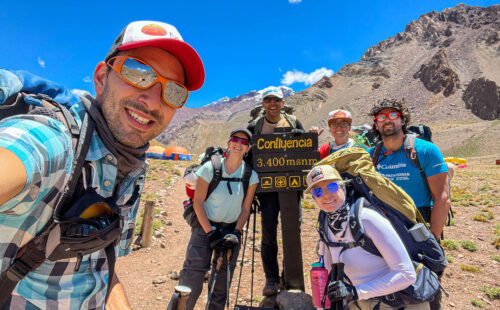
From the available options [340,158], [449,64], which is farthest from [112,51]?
[449,64]

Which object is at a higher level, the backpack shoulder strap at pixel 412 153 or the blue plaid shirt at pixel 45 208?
the backpack shoulder strap at pixel 412 153

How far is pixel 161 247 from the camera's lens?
7.01m

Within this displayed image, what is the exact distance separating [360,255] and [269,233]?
6.68 feet

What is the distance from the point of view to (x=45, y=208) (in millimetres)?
1007

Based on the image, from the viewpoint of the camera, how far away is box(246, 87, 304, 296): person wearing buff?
4.32 meters

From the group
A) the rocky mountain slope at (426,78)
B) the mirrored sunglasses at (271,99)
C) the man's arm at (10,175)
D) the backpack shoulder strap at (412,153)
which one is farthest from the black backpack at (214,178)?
the rocky mountain slope at (426,78)

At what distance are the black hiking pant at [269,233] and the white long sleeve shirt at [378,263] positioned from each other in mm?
1892

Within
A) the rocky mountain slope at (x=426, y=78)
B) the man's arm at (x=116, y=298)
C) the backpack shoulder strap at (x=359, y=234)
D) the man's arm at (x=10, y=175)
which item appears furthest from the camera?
the rocky mountain slope at (x=426, y=78)

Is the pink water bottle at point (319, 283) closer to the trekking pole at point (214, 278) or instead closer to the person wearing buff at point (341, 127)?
the trekking pole at point (214, 278)

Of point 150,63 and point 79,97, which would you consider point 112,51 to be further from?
point 79,97

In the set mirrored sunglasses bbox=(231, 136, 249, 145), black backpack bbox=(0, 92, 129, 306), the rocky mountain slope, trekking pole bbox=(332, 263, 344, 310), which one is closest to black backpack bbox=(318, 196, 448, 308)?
A: trekking pole bbox=(332, 263, 344, 310)

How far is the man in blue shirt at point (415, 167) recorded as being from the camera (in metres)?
3.06

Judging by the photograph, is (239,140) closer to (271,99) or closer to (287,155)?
(287,155)

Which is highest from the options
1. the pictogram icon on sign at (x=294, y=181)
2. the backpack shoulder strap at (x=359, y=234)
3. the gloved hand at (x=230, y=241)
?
the pictogram icon on sign at (x=294, y=181)
